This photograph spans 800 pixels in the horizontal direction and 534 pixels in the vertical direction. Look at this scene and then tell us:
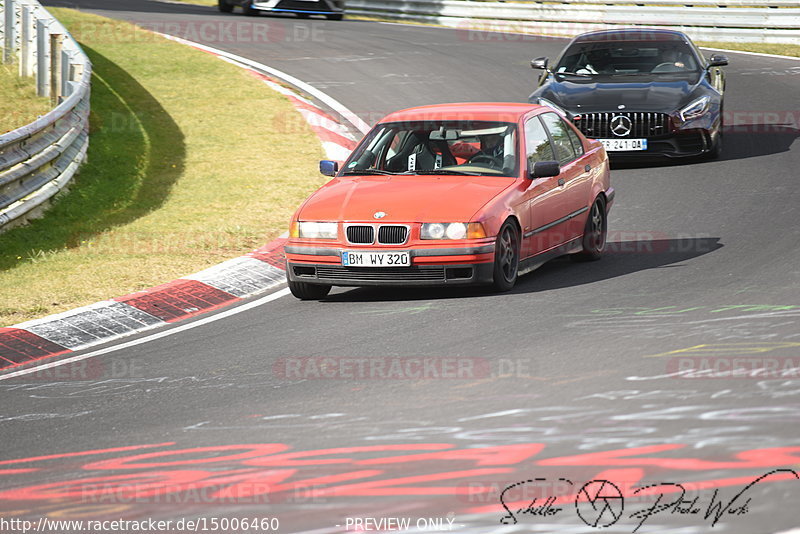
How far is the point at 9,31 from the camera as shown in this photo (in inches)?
759

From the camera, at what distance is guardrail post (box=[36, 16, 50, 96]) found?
1716 cm

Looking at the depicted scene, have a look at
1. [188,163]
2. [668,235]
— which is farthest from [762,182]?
[188,163]

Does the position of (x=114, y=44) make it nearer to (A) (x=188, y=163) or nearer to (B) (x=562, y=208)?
(A) (x=188, y=163)

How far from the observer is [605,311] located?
8.70m

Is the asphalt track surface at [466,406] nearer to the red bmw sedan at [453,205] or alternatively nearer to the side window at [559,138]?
the red bmw sedan at [453,205]

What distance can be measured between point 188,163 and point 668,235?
670 cm

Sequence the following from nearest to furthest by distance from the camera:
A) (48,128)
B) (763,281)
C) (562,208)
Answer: (763,281) → (562,208) → (48,128)

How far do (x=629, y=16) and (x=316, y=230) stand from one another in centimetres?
2060

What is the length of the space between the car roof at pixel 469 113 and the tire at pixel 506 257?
4.25ft

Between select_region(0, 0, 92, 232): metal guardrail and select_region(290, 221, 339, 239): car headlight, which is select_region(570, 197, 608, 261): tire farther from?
select_region(0, 0, 92, 232): metal guardrail

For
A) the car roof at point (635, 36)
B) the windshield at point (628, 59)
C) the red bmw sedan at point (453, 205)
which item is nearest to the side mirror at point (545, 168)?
the red bmw sedan at point (453, 205)

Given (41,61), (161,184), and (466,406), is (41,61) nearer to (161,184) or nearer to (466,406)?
(161,184)

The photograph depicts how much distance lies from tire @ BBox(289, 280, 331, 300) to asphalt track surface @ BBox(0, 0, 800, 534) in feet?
0.39

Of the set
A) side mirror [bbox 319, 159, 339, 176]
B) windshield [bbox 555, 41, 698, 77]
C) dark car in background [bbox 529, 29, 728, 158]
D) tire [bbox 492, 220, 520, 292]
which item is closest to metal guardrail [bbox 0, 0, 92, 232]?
side mirror [bbox 319, 159, 339, 176]
